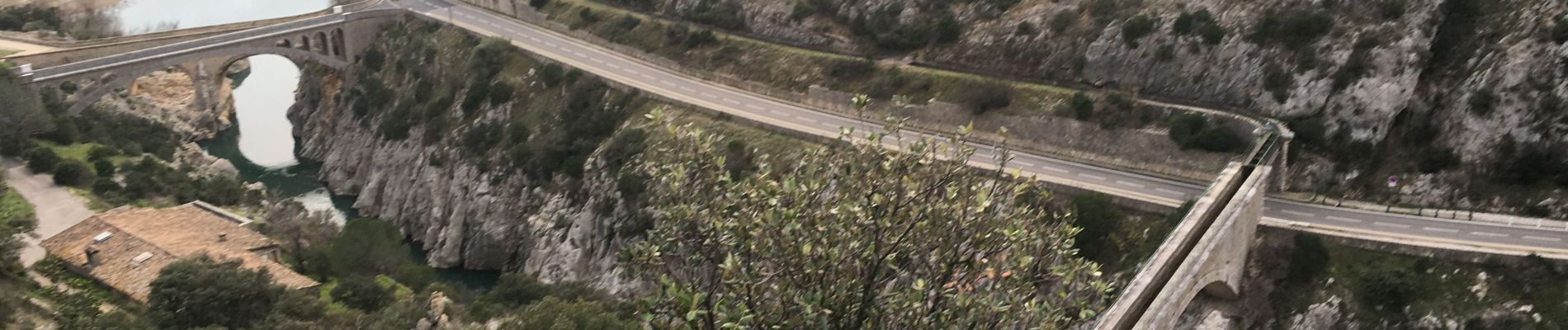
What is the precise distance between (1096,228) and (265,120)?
265ft

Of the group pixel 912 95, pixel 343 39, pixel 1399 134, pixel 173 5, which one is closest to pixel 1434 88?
pixel 1399 134

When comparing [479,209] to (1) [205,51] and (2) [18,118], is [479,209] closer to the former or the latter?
(2) [18,118]

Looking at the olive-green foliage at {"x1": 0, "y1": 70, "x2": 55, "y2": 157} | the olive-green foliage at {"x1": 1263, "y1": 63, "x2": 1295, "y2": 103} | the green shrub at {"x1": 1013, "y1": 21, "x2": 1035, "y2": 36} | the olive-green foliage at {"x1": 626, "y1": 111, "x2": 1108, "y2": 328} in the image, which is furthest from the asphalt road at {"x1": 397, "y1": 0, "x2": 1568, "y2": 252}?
the olive-green foliage at {"x1": 0, "y1": 70, "x2": 55, "y2": 157}

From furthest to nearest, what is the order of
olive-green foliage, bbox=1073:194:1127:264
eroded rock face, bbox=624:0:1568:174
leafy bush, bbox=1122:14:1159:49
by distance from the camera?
leafy bush, bbox=1122:14:1159:49, eroded rock face, bbox=624:0:1568:174, olive-green foliage, bbox=1073:194:1127:264

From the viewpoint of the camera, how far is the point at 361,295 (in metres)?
44.8

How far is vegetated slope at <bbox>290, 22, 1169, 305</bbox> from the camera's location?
5778cm

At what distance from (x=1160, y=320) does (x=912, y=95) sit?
93.0 ft

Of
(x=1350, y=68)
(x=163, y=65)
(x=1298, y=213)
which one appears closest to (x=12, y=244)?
(x=163, y=65)

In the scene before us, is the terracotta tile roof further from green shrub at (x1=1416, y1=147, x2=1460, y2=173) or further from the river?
green shrub at (x1=1416, y1=147, x2=1460, y2=173)

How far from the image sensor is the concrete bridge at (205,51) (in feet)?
240

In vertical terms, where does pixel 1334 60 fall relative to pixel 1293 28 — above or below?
below

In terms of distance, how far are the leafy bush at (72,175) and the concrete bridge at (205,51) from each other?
1613 cm

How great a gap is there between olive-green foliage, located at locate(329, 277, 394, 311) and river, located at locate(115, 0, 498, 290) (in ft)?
55.5

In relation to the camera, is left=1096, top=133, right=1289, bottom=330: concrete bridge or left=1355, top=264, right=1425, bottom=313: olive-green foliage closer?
left=1096, top=133, right=1289, bottom=330: concrete bridge
